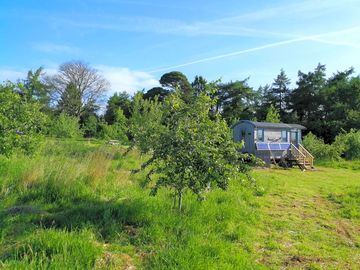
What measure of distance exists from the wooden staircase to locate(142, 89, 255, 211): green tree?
1405 cm

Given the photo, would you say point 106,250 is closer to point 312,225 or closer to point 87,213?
point 87,213

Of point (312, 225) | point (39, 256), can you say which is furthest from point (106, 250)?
point (312, 225)

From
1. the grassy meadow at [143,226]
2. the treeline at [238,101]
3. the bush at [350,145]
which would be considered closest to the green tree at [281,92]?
the treeline at [238,101]

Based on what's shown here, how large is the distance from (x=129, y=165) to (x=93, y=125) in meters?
21.2

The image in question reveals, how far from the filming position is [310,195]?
9.10 m

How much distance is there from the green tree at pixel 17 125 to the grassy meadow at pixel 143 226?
42cm

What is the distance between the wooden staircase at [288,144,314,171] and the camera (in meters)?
18.5

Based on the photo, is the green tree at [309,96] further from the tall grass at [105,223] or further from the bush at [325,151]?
the tall grass at [105,223]

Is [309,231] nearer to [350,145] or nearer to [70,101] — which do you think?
[350,145]

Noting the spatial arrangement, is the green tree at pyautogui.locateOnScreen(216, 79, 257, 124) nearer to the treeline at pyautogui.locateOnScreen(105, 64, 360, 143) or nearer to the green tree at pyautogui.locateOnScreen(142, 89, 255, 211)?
the treeline at pyautogui.locateOnScreen(105, 64, 360, 143)

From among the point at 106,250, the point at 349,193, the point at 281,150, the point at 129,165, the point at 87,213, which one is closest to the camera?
the point at 106,250

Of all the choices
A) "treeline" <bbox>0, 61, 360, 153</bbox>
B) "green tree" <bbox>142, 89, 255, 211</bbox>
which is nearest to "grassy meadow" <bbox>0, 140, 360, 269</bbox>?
"green tree" <bbox>142, 89, 255, 211</bbox>

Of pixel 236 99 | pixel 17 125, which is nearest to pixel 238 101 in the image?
pixel 236 99

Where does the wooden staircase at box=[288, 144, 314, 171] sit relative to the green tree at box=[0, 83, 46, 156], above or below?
below
